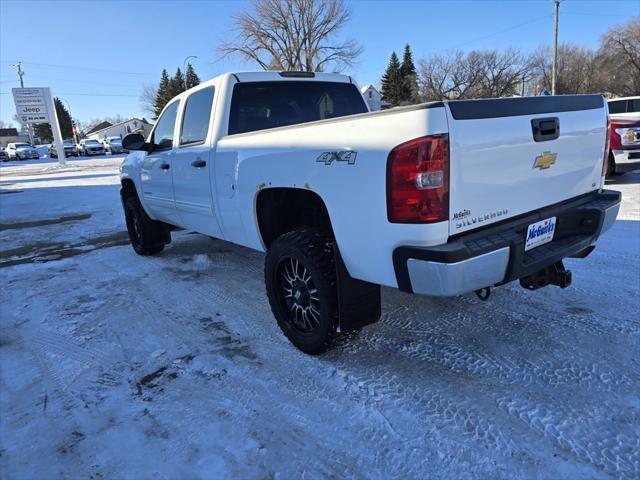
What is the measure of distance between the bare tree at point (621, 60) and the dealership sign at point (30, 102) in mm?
57629

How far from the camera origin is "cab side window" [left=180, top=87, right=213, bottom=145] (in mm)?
3961

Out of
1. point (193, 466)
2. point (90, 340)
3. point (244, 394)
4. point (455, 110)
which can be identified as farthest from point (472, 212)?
point (90, 340)

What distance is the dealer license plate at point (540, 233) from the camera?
2.49 meters

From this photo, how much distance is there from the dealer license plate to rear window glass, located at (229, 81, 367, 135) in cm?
233

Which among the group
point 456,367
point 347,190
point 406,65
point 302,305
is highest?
point 406,65

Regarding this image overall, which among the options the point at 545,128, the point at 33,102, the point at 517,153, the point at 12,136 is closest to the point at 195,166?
the point at 517,153

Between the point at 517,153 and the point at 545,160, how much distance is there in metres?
0.30

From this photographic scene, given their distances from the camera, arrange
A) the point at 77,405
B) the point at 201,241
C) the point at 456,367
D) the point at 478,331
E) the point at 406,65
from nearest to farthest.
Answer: the point at 77,405 → the point at 456,367 → the point at 478,331 → the point at 201,241 → the point at 406,65

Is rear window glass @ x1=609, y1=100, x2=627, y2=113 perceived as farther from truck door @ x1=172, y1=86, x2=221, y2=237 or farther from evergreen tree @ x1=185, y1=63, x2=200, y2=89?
evergreen tree @ x1=185, y1=63, x2=200, y2=89

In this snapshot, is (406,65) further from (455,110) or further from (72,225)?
(455,110)

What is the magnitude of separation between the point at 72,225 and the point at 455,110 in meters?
7.93

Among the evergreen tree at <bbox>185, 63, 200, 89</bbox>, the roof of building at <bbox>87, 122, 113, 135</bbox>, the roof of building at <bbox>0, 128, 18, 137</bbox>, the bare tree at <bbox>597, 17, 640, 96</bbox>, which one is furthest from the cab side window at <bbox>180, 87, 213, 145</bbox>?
the roof of building at <bbox>87, 122, 113, 135</bbox>

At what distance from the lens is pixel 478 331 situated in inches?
124

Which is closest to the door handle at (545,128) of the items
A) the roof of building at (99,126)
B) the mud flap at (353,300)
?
the mud flap at (353,300)
